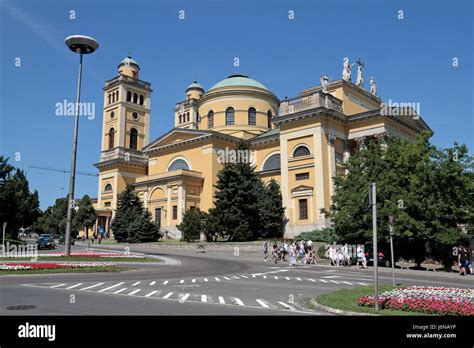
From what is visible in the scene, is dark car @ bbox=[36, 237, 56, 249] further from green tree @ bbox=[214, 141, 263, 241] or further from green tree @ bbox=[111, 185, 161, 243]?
green tree @ bbox=[214, 141, 263, 241]

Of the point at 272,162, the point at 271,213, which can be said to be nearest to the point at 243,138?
the point at 272,162

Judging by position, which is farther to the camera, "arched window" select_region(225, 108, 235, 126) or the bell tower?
the bell tower

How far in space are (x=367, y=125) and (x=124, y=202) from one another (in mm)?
32065

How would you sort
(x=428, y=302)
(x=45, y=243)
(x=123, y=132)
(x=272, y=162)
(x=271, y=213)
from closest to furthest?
(x=428, y=302) → (x=45, y=243) → (x=271, y=213) → (x=272, y=162) → (x=123, y=132)

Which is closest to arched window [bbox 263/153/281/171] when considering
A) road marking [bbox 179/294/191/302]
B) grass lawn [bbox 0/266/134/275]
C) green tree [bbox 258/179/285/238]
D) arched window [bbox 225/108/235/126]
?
green tree [bbox 258/179/285/238]

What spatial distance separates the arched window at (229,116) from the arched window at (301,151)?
1777 cm

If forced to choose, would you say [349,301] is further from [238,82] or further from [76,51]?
[238,82]

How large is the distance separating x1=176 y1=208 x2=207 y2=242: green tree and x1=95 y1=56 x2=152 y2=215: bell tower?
28.8m

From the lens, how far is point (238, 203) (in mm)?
43094

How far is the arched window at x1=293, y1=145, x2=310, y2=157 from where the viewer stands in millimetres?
47872

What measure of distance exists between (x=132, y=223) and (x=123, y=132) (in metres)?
29.2

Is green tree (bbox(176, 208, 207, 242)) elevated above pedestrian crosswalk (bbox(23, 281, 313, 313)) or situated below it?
above

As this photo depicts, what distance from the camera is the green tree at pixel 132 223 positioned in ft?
161

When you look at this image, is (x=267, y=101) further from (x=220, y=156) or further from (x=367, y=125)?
(x=367, y=125)
